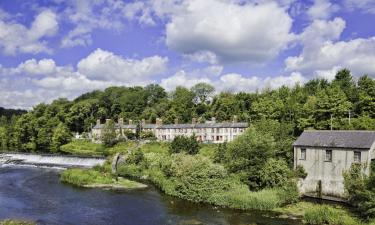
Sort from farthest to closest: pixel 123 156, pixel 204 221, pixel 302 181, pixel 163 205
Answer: pixel 123 156
pixel 302 181
pixel 163 205
pixel 204 221

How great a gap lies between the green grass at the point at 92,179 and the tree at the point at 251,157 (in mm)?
15197

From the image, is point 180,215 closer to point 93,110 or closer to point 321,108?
point 321,108

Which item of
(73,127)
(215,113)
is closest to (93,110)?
(73,127)

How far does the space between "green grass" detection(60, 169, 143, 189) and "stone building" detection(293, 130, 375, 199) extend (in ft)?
75.7

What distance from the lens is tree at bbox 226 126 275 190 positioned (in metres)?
44.9

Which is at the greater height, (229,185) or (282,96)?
(282,96)

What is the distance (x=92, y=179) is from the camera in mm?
56031

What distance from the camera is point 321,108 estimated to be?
7206 centimetres

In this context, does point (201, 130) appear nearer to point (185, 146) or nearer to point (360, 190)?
point (185, 146)

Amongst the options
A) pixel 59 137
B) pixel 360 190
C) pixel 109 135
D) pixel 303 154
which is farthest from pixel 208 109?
pixel 360 190

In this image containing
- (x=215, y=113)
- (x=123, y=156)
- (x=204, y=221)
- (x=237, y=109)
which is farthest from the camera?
(x=215, y=113)

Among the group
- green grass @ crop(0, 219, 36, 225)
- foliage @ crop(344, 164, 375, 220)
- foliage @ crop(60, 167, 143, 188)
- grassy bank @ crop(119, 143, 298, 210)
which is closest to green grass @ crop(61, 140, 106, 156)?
foliage @ crop(60, 167, 143, 188)

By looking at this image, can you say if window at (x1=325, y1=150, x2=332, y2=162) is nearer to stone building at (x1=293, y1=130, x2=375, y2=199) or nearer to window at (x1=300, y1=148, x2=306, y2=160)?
stone building at (x1=293, y1=130, x2=375, y2=199)

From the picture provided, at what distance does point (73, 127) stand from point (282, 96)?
84.0 m
